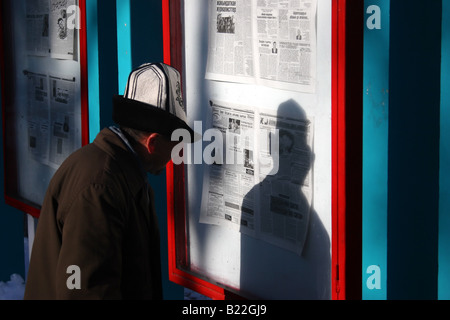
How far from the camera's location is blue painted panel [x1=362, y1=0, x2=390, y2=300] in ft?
6.28

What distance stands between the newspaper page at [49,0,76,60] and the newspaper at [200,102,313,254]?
100 centimetres

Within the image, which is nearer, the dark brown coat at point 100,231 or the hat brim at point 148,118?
the dark brown coat at point 100,231

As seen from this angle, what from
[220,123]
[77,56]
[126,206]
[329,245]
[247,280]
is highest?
[77,56]

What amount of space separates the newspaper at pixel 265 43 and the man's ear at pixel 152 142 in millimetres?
398

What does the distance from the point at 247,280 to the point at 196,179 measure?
1.33ft

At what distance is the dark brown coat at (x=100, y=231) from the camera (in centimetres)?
178

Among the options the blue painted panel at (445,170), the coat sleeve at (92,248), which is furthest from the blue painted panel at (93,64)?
the blue painted panel at (445,170)

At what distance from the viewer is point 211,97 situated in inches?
95.9

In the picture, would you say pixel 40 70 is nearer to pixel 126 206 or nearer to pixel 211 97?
pixel 211 97

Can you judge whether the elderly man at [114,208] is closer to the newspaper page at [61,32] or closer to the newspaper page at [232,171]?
the newspaper page at [232,171]

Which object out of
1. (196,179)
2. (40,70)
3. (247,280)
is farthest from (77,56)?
(247,280)

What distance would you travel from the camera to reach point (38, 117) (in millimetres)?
3521

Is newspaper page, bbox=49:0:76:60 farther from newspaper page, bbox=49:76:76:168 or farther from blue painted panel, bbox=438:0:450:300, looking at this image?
blue painted panel, bbox=438:0:450:300

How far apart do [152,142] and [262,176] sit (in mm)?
419
